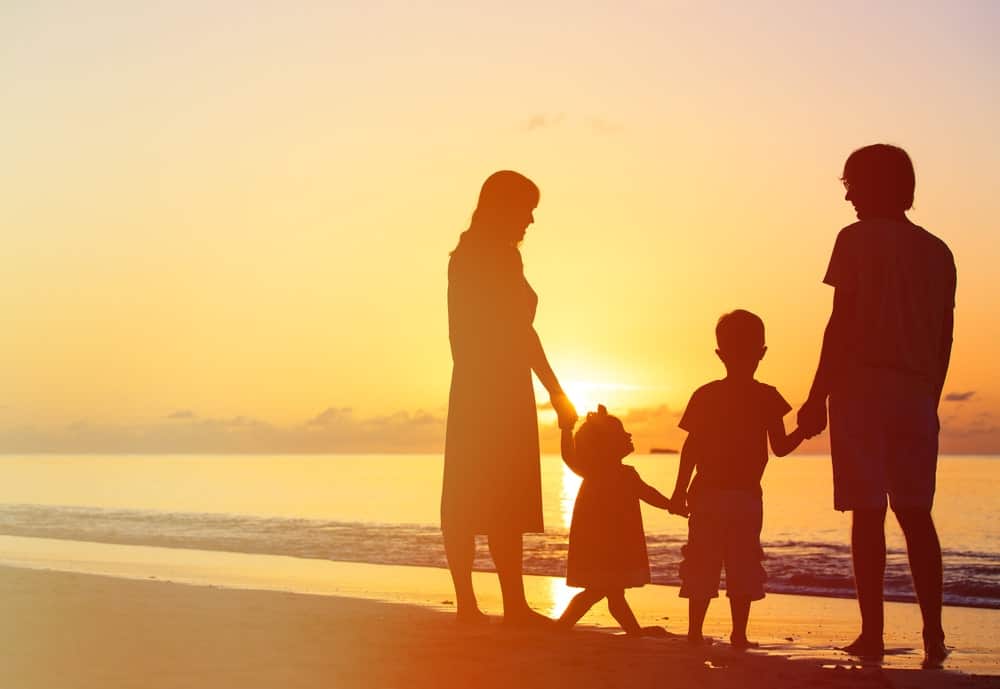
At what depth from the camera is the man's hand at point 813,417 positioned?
6.05 m

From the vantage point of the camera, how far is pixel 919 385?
232 inches

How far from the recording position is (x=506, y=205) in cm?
675

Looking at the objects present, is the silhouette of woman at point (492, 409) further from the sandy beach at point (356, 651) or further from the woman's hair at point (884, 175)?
the woman's hair at point (884, 175)

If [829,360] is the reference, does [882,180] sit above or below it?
above

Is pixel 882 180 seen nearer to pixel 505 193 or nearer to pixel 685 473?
pixel 685 473

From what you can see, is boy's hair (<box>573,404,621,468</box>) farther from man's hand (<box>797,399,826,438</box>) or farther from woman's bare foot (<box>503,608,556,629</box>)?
man's hand (<box>797,399,826,438</box>)

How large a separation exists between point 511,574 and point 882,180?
3007 millimetres

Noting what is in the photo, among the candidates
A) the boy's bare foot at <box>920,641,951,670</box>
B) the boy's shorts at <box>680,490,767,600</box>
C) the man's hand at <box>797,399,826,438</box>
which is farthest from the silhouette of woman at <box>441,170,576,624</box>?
the boy's bare foot at <box>920,641,951,670</box>

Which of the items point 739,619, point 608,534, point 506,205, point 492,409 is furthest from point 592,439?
point 506,205

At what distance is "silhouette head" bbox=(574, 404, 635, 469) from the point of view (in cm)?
710

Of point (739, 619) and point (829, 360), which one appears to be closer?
point (829, 360)

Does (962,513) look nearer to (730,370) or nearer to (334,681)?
(730,370)

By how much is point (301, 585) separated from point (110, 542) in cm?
722

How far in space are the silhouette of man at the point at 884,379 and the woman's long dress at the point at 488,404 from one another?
1.64 metres
